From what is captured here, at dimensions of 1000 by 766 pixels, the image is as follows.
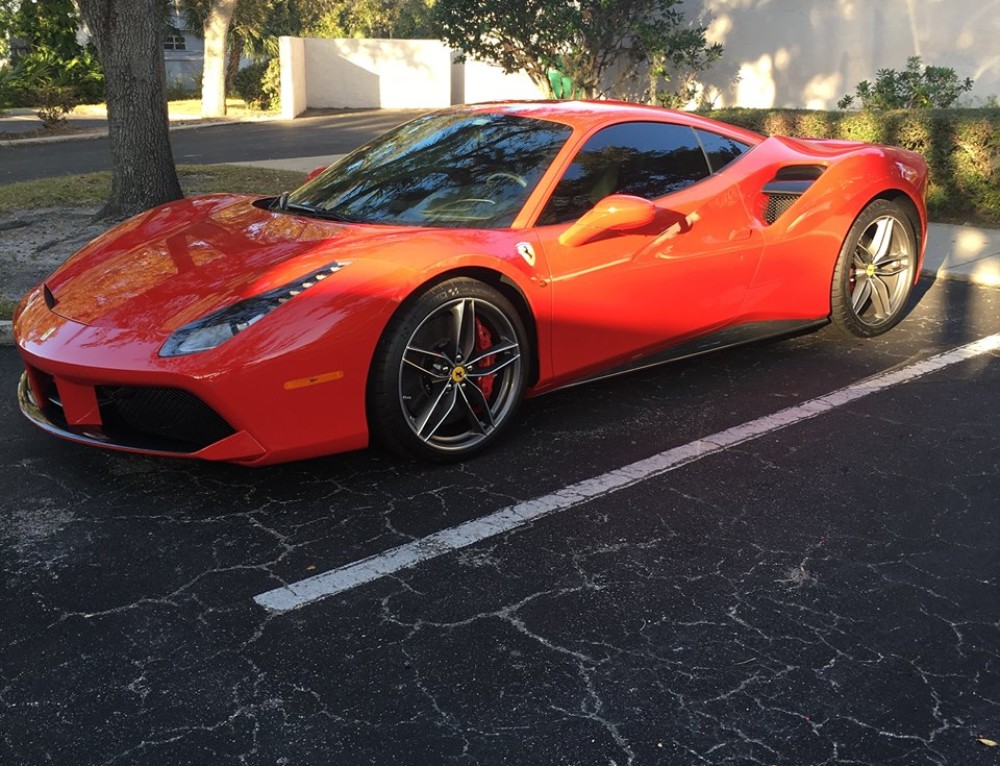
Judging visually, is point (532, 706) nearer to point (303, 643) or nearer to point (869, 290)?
point (303, 643)

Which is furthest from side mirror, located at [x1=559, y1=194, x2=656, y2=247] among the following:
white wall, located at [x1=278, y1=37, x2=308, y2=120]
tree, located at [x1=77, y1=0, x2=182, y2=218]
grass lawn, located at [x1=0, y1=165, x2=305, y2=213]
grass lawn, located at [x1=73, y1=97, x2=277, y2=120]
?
white wall, located at [x1=278, y1=37, x2=308, y2=120]

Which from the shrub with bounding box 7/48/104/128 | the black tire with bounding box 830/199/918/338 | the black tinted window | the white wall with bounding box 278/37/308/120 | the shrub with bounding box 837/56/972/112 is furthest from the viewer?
the white wall with bounding box 278/37/308/120

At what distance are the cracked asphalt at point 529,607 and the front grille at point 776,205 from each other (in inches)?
43.1

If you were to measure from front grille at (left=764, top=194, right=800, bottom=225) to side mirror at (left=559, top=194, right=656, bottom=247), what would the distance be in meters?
1.03

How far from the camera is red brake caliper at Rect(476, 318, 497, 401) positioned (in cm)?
396

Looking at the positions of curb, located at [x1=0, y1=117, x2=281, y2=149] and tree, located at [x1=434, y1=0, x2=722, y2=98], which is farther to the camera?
curb, located at [x1=0, y1=117, x2=281, y2=149]

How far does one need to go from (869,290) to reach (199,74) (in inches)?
1151

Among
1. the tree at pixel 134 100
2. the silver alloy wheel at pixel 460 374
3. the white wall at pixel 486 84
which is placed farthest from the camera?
the white wall at pixel 486 84

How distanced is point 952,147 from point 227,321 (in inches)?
321

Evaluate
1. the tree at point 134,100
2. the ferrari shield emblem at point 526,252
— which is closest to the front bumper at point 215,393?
the ferrari shield emblem at point 526,252

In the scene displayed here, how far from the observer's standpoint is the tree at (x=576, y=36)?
1479 centimetres

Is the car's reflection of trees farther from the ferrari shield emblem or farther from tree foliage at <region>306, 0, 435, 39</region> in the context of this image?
tree foliage at <region>306, 0, 435, 39</region>

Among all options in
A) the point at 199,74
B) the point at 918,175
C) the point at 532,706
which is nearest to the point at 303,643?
the point at 532,706

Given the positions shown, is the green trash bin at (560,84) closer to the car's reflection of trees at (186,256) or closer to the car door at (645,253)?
the car door at (645,253)
